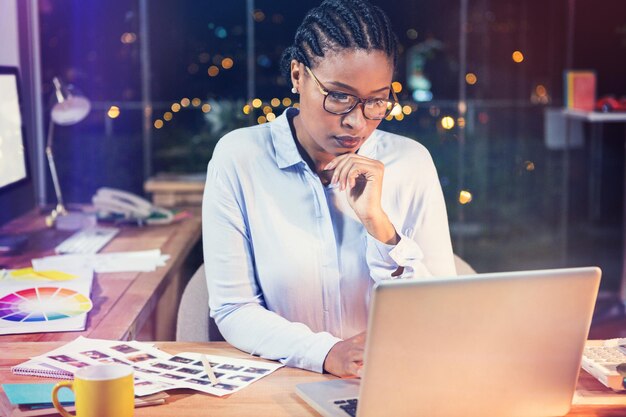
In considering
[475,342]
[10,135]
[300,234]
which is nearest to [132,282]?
[300,234]

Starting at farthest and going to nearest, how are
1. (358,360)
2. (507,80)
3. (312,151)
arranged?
(507,80) < (312,151) < (358,360)

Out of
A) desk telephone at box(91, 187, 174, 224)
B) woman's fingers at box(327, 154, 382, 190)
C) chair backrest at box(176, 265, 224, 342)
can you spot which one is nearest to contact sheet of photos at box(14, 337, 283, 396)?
chair backrest at box(176, 265, 224, 342)

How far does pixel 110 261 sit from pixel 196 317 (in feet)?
2.44

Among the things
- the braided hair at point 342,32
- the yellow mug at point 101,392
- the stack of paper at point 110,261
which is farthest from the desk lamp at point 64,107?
the yellow mug at point 101,392

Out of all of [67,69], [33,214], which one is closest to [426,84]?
[67,69]

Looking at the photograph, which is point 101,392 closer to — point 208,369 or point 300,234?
A: point 208,369

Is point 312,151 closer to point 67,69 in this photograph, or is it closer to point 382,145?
point 382,145

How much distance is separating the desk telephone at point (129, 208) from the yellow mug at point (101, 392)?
2040 millimetres

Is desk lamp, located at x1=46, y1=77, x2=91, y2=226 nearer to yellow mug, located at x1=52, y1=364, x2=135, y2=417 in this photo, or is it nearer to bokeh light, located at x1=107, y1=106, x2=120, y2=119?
bokeh light, located at x1=107, y1=106, x2=120, y2=119

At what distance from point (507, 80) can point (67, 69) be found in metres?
2.65

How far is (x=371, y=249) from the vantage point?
1.86 meters

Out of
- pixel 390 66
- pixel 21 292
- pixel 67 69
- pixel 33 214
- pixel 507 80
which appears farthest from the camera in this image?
pixel 507 80

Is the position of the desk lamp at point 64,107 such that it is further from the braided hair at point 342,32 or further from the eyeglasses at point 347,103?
the eyeglasses at point 347,103

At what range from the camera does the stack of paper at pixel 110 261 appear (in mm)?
2520
